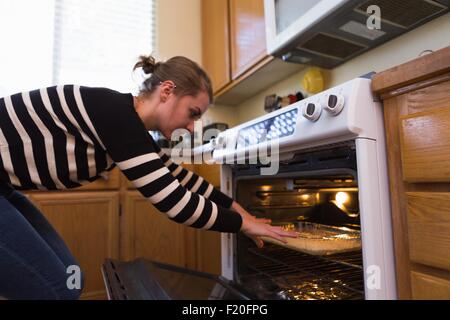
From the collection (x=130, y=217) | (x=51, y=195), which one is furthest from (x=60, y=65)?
(x=130, y=217)

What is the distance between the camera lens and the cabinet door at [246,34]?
1420mm

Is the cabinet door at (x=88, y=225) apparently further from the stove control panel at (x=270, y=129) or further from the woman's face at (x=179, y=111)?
the stove control panel at (x=270, y=129)

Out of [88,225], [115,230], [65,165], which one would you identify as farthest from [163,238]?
[65,165]

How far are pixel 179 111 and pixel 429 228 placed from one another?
606mm

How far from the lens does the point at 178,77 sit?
83cm

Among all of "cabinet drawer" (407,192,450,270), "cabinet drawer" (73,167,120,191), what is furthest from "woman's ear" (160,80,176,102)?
"cabinet drawer" (73,167,120,191)

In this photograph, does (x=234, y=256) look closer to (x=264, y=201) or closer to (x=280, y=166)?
(x=264, y=201)

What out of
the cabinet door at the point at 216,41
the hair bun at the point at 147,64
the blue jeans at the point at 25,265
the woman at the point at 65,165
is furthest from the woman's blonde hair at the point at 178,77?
the cabinet door at the point at 216,41

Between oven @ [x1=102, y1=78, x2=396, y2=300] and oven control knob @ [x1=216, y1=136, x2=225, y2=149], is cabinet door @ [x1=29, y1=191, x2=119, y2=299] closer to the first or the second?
oven @ [x1=102, y1=78, x2=396, y2=300]

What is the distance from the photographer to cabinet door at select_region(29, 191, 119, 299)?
140 centimetres

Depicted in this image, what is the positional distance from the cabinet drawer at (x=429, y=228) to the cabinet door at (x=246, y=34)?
1.02 meters

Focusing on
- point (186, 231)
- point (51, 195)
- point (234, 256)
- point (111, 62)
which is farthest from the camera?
point (111, 62)
